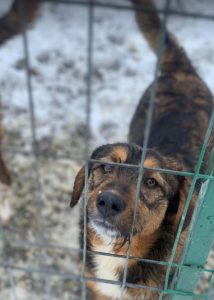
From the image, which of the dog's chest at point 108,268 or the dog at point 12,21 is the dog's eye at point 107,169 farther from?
the dog at point 12,21

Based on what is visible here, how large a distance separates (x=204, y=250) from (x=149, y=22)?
254 cm

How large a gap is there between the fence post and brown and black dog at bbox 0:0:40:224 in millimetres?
1965

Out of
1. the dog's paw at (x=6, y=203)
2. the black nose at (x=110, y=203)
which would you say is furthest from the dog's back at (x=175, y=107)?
the dog's paw at (x=6, y=203)

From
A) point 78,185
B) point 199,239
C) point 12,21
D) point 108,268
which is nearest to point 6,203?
point 108,268

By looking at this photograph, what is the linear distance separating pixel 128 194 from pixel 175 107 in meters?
1.64

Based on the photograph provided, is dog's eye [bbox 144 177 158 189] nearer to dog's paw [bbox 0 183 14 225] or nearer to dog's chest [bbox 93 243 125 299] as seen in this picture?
dog's chest [bbox 93 243 125 299]

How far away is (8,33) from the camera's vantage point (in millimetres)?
3670

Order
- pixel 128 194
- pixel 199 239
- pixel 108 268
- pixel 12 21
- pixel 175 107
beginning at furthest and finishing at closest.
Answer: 1. pixel 12 21
2. pixel 175 107
3. pixel 108 268
4. pixel 128 194
5. pixel 199 239

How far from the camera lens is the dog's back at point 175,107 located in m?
3.19

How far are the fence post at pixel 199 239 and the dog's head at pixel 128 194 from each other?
0.77 feet

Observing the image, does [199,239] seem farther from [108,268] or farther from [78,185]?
[108,268]

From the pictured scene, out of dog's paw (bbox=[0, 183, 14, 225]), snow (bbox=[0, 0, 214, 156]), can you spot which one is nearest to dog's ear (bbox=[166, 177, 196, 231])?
dog's paw (bbox=[0, 183, 14, 225])

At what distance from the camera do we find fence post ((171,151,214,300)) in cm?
172

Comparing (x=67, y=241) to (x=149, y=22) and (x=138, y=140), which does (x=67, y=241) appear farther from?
(x=149, y=22)
